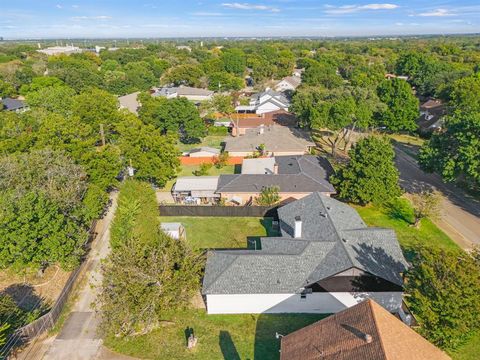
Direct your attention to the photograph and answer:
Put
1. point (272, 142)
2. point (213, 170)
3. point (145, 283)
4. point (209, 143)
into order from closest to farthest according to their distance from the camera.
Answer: point (145, 283), point (213, 170), point (272, 142), point (209, 143)

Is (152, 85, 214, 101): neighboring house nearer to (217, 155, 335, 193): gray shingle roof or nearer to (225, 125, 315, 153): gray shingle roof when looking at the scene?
(225, 125, 315, 153): gray shingle roof

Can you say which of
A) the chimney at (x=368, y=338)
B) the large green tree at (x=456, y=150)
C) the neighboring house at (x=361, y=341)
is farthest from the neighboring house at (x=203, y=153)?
the chimney at (x=368, y=338)

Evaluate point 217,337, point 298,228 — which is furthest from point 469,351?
point 217,337

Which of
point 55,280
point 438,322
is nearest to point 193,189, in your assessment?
point 55,280

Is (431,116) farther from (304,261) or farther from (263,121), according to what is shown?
(304,261)

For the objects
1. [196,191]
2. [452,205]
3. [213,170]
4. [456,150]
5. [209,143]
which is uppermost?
[456,150]

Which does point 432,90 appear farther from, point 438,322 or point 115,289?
point 115,289

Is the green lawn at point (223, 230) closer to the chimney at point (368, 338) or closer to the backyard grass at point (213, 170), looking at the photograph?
the backyard grass at point (213, 170)
